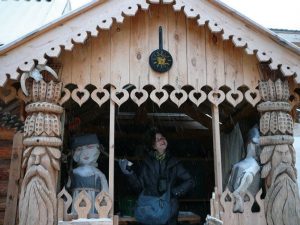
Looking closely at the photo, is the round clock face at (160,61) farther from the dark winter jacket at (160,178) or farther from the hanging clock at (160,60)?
the dark winter jacket at (160,178)

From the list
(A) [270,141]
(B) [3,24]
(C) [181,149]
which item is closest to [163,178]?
(A) [270,141]

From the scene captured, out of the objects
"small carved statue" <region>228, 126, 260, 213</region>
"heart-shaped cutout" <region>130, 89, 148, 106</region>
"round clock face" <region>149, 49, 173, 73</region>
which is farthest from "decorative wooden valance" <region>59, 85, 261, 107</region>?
"small carved statue" <region>228, 126, 260, 213</region>

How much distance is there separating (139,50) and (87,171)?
1.33 metres

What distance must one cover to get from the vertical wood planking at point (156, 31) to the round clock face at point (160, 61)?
50 mm

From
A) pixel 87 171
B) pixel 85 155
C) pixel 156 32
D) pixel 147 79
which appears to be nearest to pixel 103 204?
pixel 87 171

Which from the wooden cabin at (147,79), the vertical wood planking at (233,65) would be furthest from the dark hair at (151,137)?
the vertical wood planking at (233,65)

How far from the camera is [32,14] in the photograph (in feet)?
21.3

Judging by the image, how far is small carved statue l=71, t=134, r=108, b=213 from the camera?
3.86 meters

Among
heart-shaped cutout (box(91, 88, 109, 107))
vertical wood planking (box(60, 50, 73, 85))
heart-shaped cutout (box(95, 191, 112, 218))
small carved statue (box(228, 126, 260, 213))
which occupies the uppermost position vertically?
vertical wood planking (box(60, 50, 73, 85))

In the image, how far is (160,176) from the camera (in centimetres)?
425

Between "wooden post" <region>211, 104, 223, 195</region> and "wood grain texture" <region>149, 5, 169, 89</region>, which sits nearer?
"wooden post" <region>211, 104, 223, 195</region>

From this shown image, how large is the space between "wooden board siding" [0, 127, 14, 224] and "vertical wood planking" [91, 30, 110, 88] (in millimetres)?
2168

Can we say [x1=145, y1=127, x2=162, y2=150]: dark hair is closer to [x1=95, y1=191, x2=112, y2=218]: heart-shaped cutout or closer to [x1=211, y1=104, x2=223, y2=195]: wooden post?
[x1=211, y1=104, x2=223, y2=195]: wooden post

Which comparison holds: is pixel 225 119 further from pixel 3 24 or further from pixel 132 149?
pixel 3 24
